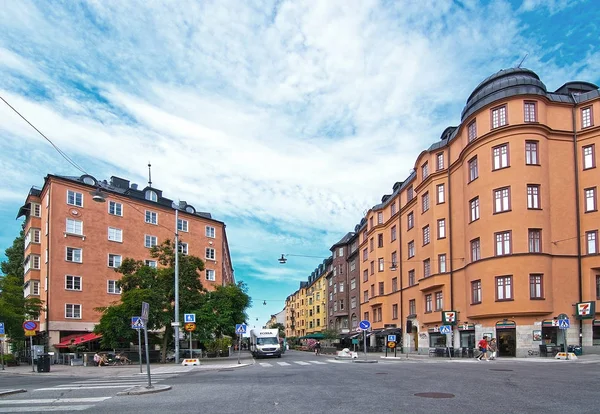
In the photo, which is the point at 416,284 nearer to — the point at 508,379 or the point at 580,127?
the point at 580,127

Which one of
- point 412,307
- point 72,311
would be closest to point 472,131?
point 412,307

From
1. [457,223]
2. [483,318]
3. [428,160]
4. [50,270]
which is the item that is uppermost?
[428,160]

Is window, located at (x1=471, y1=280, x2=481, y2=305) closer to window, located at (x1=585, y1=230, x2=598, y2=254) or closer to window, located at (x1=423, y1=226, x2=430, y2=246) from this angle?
window, located at (x1=585, y1=230, x2=598, y2=254)

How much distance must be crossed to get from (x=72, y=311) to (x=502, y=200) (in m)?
35.5

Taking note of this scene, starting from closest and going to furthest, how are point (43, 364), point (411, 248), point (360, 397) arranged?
point (360, 397) < point (43, 364) < point (411, 248)

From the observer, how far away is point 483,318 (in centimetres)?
3456

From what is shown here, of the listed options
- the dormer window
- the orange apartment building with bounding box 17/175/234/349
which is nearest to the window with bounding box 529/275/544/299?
the orange apartment building with bounding box 17/175/234/349

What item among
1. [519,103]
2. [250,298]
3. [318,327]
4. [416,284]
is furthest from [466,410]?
[318,327]

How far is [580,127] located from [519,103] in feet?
15.7

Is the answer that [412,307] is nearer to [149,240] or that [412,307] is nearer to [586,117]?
[586,117]

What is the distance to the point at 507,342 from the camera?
33.8m

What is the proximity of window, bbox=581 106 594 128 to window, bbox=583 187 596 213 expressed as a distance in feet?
14.2

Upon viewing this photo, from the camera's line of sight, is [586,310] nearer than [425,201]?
Yes

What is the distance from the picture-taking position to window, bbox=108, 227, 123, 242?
49.3m
